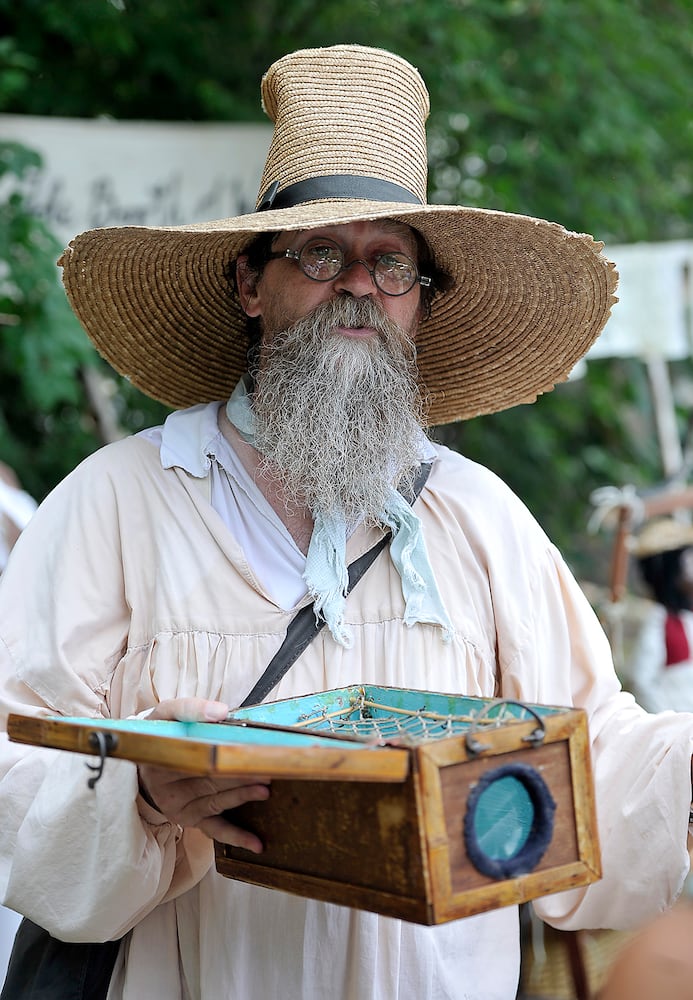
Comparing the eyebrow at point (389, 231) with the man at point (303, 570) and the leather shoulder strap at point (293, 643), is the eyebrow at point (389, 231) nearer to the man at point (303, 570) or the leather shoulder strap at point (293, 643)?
the man at point (303, 570)

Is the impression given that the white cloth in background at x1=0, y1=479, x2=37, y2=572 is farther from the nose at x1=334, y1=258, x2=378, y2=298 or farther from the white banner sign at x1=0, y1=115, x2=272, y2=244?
the nose at x1=334, y1=258, x2=378, y2=298

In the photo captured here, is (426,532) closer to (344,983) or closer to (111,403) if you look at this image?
(344,983)

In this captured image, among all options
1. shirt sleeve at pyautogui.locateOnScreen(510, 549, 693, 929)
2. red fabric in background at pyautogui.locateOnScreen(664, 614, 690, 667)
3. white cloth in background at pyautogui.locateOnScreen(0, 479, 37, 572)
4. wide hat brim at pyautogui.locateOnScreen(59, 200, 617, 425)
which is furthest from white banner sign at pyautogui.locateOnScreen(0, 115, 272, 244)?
shirt sleeve at pyautogui.locateOnScreen(510, 549, 693, 929)

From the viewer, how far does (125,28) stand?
4.96 metres

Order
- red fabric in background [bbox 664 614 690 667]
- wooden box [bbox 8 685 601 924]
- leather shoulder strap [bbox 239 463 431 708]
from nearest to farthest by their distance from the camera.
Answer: wooden box [bbox 8 685 601 924] < leather shoulder strap [bbox 239 463 431 708] < red fabric in background [bbox 664 614 690 667]

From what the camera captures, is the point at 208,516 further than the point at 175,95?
No

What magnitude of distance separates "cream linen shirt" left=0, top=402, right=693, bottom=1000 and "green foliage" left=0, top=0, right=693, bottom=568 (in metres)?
2.26

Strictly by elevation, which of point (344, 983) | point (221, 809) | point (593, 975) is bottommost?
point (593, 975)

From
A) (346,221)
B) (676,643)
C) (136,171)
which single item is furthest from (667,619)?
(346,221)

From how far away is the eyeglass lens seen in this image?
7.66ft

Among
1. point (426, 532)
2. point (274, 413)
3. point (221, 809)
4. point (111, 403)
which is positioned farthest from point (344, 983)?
point (111, 403)

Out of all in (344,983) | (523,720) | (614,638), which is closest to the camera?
(523,720)

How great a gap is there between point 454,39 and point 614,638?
2.64 m

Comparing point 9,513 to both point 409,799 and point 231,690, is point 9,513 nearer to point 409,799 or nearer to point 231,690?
point 231,690
